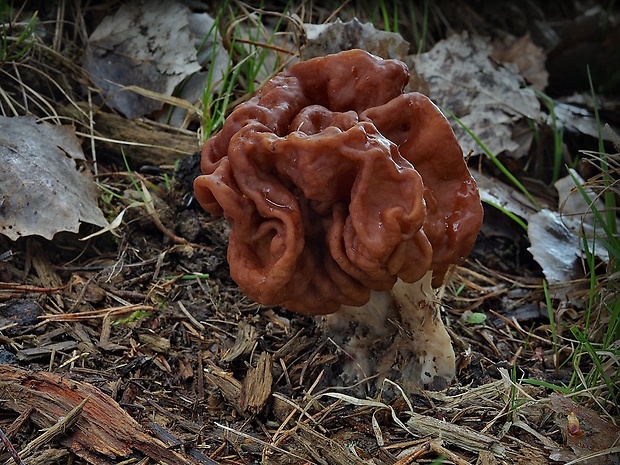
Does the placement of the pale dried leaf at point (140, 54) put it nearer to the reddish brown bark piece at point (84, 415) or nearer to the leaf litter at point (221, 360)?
the leaf litter at point (221, 360)

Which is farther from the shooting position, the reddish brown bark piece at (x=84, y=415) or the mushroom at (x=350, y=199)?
the mushroom at (x=350, y=199)

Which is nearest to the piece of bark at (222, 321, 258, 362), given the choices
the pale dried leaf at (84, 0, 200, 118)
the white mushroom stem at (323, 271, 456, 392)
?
the white mushroom stem at (323, 271, 456, 392)

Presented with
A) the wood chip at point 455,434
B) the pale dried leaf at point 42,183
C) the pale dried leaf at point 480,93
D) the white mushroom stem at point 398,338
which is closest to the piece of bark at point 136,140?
the pale dried leaf at point 42,183

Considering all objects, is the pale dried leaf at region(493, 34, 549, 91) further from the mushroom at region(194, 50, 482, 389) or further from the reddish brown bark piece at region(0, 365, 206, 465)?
the reddish brown bark piece at region(0, 365, 206, 465)

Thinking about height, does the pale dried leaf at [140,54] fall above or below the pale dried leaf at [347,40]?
below

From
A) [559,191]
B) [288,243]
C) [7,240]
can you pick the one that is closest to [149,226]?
[7,240]
